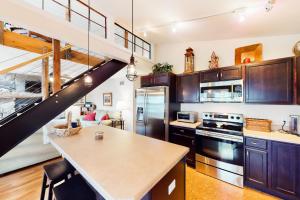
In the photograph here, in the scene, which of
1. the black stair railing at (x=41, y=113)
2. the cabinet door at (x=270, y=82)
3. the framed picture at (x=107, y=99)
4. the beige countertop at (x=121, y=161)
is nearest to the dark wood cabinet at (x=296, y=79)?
the cabinet door at (x=270, y=82)

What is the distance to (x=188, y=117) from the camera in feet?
10.9

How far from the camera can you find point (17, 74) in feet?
18.7

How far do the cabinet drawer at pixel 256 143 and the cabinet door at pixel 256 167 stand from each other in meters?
0.07

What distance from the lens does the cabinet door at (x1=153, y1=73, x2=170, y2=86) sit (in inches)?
135

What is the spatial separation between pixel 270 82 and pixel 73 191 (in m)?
3.12

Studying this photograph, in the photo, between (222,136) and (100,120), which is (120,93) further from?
(222,136)

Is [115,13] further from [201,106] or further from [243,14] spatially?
[201,106]

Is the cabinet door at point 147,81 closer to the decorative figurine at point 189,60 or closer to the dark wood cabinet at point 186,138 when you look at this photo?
the decorative figurine at point 189,60

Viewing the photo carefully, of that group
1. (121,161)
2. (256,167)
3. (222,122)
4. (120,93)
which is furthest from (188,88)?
(120,93)

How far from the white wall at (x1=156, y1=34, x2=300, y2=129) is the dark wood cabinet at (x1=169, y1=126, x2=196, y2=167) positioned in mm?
746

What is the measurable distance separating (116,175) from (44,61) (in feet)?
9.64

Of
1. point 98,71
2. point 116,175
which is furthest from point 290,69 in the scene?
point 98,71

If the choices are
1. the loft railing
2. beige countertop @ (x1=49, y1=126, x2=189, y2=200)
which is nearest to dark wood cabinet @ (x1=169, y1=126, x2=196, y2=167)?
beige countertop @ (x1=49, y1=126, x2=189, y2=200)

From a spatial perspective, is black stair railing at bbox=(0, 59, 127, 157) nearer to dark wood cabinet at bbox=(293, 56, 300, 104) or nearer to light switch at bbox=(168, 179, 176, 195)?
light switch at bbox=(168, 179, 176, 195)
